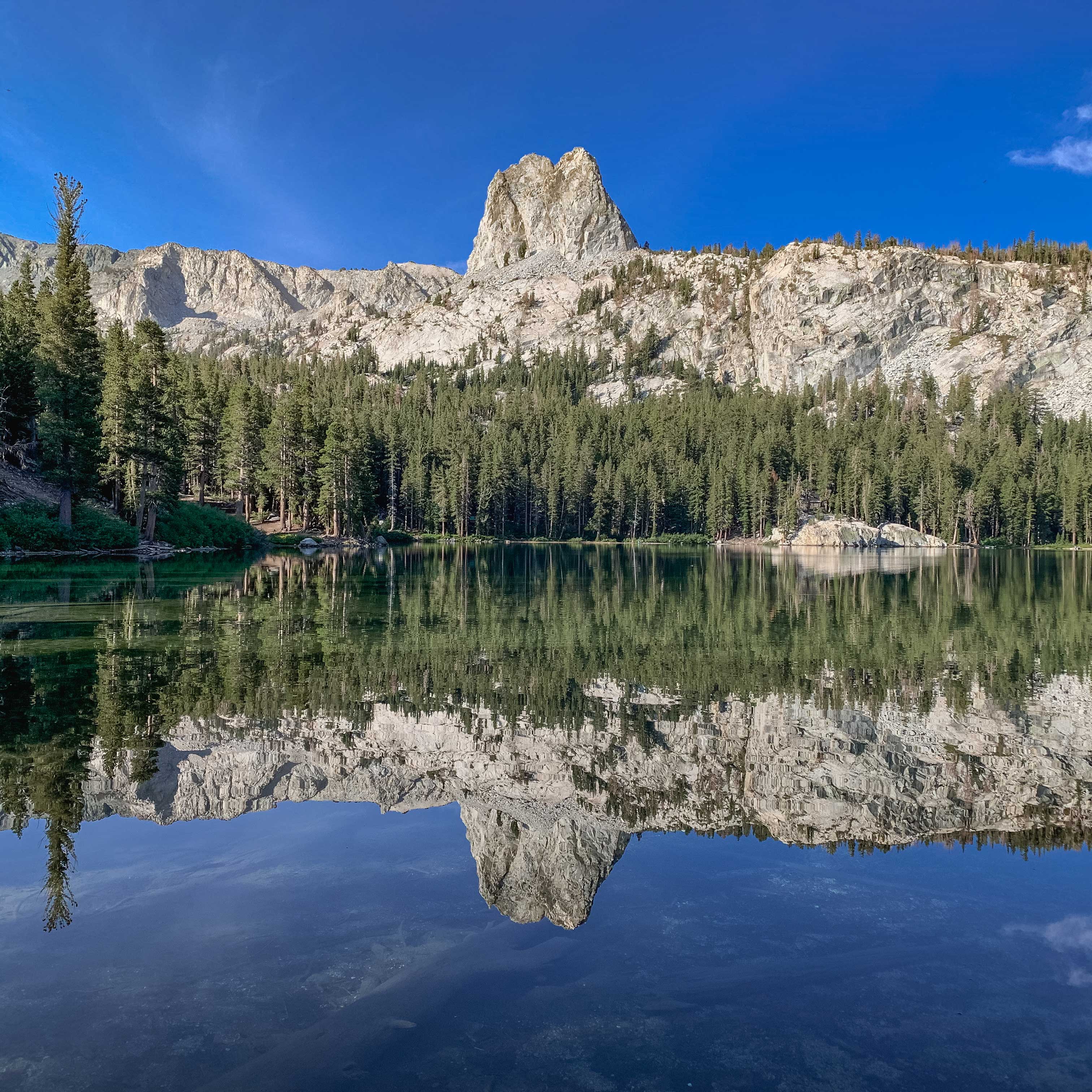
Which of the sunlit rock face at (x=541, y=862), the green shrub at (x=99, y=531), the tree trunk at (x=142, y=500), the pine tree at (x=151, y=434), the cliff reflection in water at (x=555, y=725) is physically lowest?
the sunlit rock face at (x=541, y=862)

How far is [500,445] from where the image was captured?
119m

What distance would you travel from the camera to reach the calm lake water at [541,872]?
15.3 ft

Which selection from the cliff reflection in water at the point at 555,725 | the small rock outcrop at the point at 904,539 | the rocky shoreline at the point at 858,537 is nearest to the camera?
the cliff reflection in water at the point at 555,725

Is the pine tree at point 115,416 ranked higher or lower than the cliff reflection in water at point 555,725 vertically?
higher

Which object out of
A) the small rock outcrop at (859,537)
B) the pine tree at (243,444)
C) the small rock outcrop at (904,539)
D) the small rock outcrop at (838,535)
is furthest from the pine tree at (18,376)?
the small rock outcrop at (904,539)

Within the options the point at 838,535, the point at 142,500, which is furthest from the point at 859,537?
the point at 142,500

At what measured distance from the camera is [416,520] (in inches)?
4592

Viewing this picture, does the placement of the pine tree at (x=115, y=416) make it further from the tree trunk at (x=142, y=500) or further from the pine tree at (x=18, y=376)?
the pine tree at (x=18, y=376)

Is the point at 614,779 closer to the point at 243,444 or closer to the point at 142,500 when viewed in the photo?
the point at 142,500

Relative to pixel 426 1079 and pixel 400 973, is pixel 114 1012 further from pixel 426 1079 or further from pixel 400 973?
pixel 426 1079

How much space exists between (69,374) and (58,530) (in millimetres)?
9694

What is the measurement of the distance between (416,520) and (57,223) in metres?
68.7

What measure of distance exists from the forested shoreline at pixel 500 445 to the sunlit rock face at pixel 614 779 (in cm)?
4339

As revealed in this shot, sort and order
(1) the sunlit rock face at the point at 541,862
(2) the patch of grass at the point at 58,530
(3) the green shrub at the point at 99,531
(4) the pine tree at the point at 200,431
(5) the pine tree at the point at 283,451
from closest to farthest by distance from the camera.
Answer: (1) the sunlit rock face at the point at 541,862 → (2) the patch of grass at the point at 58,530 → (3) the green shrub at the point at 99,531 → (4) the pine tree at the point at 200,431 → (5) the pine tree at the point at 283,451
